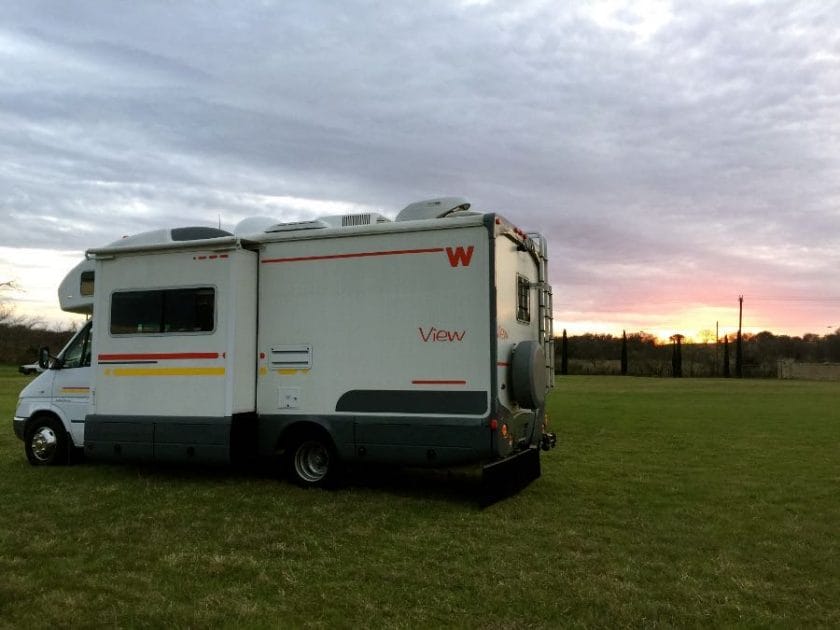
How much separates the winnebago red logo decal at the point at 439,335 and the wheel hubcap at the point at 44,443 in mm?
6069

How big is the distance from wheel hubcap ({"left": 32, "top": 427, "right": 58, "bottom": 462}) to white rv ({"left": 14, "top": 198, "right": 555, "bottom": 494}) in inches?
46.4

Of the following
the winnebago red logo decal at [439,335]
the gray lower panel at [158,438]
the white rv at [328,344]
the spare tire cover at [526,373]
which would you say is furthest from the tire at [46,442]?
the spare tire cover at [526,373]

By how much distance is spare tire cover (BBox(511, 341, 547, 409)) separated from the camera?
8391mm

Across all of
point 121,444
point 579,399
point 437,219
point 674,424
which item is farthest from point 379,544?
point 579,399

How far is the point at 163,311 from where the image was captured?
378 inches

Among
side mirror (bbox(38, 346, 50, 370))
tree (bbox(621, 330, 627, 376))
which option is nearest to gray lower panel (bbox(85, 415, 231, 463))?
side mirror (bbox(38, 346, 50, 370))

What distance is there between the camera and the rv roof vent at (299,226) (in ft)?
30.3

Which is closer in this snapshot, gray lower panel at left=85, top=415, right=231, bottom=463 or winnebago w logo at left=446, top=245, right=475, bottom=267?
winnebago w logo at left=446, top=245, right=475, bottom=267

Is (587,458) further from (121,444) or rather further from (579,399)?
(579,399)

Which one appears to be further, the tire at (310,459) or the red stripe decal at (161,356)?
the red stripe decal at (161,356)

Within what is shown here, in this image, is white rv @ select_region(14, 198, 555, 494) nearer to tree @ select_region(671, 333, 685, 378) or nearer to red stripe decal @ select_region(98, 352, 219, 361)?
red stripe decal @ select_region(98, 352, 219, 361)

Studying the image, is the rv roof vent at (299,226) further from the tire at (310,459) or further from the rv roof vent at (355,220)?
the tire at (310,459)

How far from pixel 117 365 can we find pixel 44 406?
2045 millimetres

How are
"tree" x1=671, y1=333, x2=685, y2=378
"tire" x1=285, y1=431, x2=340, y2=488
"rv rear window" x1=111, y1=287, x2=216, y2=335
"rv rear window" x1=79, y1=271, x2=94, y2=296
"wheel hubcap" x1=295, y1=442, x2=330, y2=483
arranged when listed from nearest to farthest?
"tire" x1=285, y1=431, x2=340, y2=488
"wheel hubcap" x1=295, y1=442, x2=330, y2=483
"rv rear window" x1=111, y1=287, x2=216, y2=335
"rv rear window" x1=79, y1=271, x2=94, y2=296
"tree" x1=671, y1=333, x2=685, y2=378
